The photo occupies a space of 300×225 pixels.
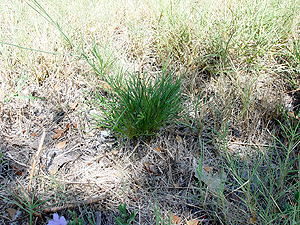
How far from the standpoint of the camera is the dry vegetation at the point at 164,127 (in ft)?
4.46

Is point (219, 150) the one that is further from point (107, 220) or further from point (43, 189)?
point (43, 189)

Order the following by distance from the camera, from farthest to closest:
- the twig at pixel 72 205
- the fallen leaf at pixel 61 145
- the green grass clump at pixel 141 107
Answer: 1. the fallen leaf at pixel 61 145
2. the green grass clump at pixel 141 107
3. the twig at pixel 72 205

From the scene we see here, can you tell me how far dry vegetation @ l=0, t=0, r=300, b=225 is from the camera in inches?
53.5

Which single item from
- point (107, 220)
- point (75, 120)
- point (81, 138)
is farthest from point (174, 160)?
point (75, 120)

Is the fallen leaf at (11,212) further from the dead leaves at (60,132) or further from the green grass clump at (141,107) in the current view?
the green grass clump at (141,107)

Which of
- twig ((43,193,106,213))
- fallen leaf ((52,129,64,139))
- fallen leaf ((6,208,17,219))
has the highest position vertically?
fallen leaf ((52,129,64,139))

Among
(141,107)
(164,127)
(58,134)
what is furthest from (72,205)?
(164,127)

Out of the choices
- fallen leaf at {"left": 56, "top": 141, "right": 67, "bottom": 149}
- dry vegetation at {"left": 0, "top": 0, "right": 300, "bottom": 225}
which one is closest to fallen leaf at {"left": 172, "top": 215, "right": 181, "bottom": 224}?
A: dry vegetation at {"left": 0, "top": 0, "right": 300, "bottom": 225}

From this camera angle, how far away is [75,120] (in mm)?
1806

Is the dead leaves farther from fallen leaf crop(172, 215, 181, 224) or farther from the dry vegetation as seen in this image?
fallen leaf crop(172, 215, 181, 224)

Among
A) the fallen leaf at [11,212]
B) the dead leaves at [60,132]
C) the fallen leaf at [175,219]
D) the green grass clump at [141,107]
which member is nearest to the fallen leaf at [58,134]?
the dead leaves at [60,132]

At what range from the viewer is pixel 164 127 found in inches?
69.1

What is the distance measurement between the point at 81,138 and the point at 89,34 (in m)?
1.28

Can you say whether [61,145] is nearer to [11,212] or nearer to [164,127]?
[11,212]
